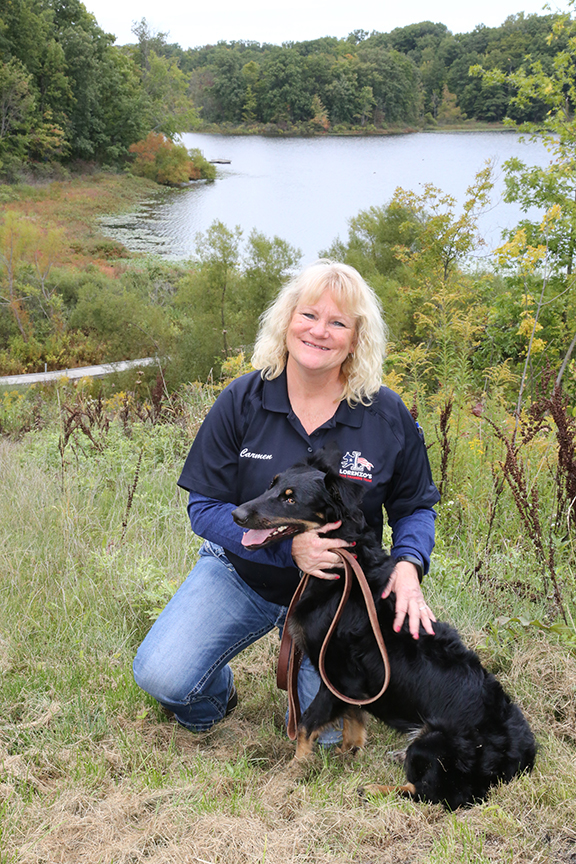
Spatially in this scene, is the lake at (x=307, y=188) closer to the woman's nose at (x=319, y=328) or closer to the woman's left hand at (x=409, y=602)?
the woman's nose at (x=319, y=328)

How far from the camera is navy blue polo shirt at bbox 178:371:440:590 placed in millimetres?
2236

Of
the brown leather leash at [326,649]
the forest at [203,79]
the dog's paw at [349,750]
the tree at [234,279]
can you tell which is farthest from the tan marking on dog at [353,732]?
the forest at [203,79]

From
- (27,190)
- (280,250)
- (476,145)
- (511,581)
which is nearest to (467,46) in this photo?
(476,145)

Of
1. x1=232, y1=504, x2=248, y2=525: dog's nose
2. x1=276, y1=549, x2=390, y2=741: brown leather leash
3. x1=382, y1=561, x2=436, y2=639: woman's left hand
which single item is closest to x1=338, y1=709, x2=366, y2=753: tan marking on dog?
x1=276, y1=549, x2=390, y2=741: brown leather leash

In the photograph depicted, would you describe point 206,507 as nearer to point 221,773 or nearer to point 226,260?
point 221,773

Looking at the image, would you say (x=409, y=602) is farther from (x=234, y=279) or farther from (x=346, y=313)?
(x=234, y=279)

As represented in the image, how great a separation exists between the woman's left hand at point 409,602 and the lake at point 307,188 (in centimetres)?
2316

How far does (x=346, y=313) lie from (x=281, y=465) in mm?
626

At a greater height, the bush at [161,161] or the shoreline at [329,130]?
the shoreline at [329,130]

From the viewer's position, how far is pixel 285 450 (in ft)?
7.39

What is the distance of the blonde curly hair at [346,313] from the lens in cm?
229

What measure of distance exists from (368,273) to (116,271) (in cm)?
1819

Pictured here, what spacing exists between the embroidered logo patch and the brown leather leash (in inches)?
12.9

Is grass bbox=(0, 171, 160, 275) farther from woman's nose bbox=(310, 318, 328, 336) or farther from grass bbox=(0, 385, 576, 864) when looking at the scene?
woman's nose bbox=(310, 318, 328, 336)
